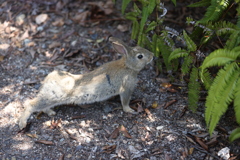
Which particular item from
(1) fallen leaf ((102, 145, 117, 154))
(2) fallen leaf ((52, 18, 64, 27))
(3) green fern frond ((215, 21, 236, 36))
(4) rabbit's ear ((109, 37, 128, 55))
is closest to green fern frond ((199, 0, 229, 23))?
(3) green fern frond ((215, 21, 236, 36))

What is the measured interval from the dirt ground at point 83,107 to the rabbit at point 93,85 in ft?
0.88

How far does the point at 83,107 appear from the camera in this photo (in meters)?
5.93

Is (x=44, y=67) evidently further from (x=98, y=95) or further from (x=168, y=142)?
(x=168, y=142)

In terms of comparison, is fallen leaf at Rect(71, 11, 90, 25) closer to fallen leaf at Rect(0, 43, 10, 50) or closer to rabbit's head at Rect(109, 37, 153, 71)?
fallen leaf at Rect(0, 43, 10, 50)

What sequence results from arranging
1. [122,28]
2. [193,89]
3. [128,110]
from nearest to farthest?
[193,89] → [128,110] → [122,28]

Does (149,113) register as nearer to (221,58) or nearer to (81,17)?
(221,58)

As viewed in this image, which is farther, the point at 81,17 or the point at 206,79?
the point at 81,17

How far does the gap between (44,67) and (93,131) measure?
7.86 ft

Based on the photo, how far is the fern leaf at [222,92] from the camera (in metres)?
4.05

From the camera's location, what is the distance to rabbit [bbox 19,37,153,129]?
215 inches

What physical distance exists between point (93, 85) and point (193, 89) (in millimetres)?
1981

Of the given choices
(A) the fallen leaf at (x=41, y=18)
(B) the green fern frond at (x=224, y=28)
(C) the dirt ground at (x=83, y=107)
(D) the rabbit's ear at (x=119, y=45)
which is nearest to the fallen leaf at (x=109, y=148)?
(C) the dirt ground at (x=83, y=107)

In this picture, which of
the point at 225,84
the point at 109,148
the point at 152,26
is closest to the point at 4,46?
the point at 152,26

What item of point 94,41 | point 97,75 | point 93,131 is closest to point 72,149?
point 93,131
